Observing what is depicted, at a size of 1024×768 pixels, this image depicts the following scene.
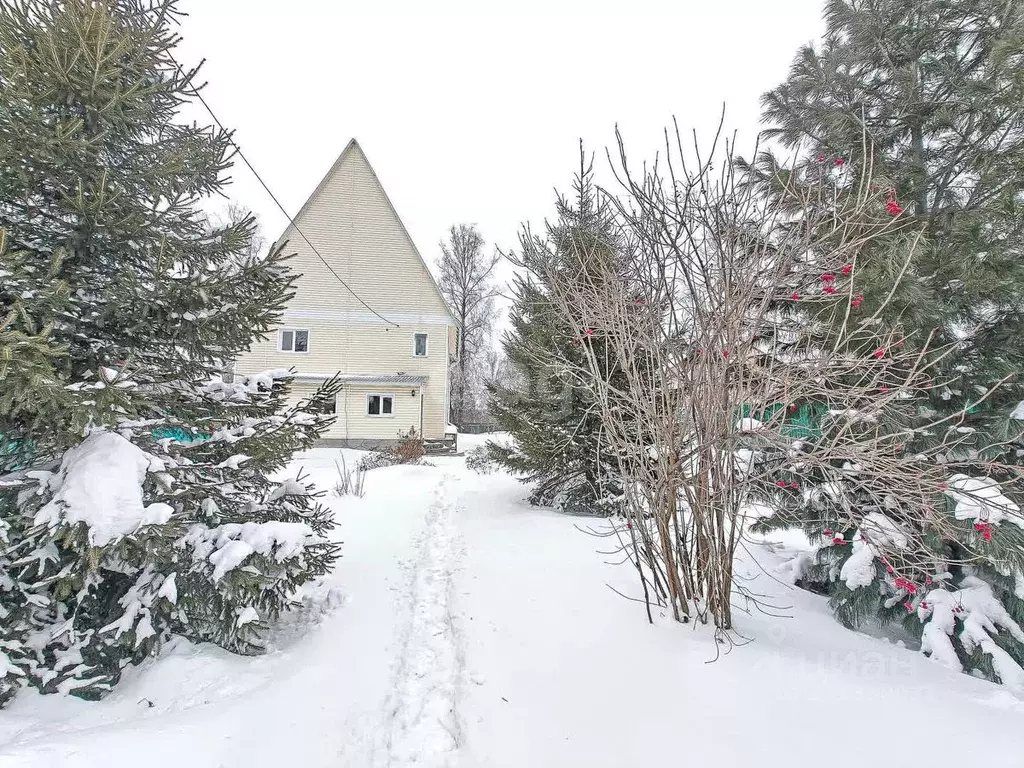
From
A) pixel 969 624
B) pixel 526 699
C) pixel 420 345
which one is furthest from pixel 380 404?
pixel 969 624

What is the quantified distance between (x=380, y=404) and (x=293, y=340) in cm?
393

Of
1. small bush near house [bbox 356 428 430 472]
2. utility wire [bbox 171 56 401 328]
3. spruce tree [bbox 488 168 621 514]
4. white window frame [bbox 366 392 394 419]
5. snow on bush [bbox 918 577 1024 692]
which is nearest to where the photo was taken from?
snow on bush [bbox 918 577 1024 692]

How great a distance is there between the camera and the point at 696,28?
21.9ft

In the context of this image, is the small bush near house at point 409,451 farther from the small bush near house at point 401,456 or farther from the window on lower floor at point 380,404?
the window on lower floor at point 380,404

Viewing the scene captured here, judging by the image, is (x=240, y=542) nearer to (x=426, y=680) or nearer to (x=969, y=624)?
(x=426, y=680)

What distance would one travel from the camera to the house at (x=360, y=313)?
1670 centimetres

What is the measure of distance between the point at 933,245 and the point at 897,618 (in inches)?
119

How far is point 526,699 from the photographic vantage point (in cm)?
260

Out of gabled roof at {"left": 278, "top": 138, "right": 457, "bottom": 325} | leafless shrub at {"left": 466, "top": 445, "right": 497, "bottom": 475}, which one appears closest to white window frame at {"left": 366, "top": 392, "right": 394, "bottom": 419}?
gabled roof at {"left": 278, "top": 138, "right": 457, "bottom": 325}

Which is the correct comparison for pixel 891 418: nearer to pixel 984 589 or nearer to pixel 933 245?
pixel 984 589

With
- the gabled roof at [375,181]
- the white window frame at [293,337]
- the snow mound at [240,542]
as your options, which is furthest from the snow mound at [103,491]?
the white window frame at [293,337]

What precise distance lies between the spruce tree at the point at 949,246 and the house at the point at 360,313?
13976 mm

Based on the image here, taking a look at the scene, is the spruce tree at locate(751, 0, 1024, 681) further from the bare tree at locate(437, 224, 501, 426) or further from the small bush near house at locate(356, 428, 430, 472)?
the bare tree at locate(437, 224, 501, 426)

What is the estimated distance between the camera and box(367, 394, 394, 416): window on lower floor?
672 inches
